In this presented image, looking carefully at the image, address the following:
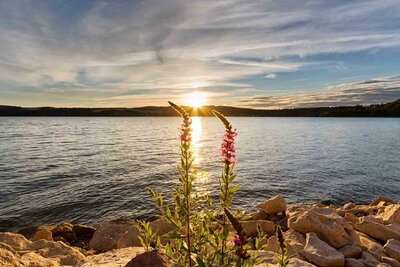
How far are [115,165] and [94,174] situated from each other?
547cm

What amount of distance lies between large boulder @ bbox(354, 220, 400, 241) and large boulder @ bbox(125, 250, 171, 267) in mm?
10265

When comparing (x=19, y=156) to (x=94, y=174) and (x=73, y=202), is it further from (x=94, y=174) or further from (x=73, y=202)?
(x=73, y=202)

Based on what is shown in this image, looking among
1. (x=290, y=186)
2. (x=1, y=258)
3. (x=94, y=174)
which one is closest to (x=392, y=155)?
(x=290, y=186)

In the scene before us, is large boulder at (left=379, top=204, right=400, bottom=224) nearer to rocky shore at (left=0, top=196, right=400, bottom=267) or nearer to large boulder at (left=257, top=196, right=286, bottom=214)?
rocky shore at (left=0, top=196, right=400, bottom=267)

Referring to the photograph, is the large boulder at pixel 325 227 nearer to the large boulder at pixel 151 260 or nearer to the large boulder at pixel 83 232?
the large boulder at pixel 151 260

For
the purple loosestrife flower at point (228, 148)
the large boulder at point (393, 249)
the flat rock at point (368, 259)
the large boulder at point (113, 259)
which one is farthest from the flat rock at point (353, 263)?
the purple loosestrife flower at point (228, 148)

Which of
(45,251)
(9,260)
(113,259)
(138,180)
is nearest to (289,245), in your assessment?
(113,259)

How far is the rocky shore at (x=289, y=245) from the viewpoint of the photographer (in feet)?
28.2

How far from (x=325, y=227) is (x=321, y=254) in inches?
89.6

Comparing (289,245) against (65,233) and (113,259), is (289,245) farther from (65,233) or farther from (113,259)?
(65,233)

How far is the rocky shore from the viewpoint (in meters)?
8.59

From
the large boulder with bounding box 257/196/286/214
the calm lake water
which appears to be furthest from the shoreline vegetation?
the calm lake water

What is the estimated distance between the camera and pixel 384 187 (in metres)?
29.5

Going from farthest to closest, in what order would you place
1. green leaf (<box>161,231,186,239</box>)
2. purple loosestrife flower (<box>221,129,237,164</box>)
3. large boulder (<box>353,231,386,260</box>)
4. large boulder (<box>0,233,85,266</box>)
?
large boulder (<box>353,231,386,260</box>)
large boulder (<box>0,233,85,266</box>)
purple loosestrife flower (<box>221,129,237,164</box>)
green leaf (<box>161,231,186,239</box>)
